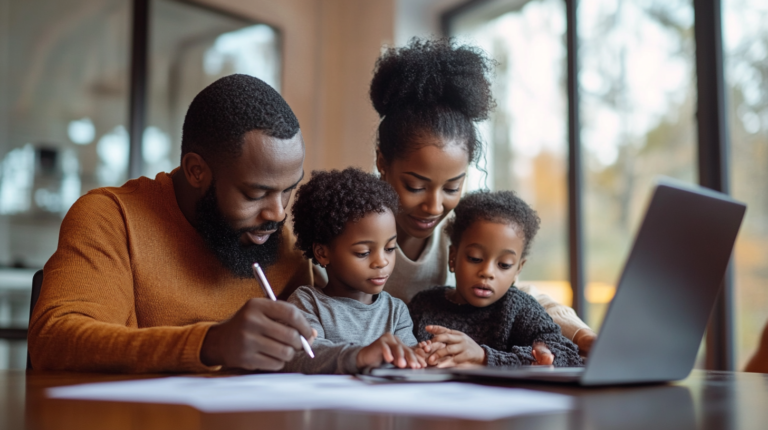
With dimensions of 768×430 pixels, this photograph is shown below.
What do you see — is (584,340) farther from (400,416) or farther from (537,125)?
(537,125)

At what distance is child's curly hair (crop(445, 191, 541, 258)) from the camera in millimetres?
1655

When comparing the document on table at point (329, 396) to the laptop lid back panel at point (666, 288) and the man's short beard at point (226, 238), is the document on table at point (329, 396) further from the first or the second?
the man's short beard at point (226, 238)

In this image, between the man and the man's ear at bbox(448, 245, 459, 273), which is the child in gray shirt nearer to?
the man

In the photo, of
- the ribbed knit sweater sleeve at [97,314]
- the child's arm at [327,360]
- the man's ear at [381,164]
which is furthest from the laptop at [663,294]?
the man's ear at [381,164]

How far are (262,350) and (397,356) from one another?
0.22m

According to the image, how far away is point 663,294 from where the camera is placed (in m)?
0.82

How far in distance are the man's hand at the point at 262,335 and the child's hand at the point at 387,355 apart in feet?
0.38

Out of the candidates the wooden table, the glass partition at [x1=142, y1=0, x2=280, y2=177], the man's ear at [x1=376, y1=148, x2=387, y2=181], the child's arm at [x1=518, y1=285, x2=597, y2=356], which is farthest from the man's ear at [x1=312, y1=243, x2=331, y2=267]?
the glass partition at [x1=142, y1=0, x2=280, y2=177]

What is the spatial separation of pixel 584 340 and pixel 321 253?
2.12 ft

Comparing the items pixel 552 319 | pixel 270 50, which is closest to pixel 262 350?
pixel 552 319

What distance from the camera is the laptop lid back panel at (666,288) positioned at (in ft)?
2.46

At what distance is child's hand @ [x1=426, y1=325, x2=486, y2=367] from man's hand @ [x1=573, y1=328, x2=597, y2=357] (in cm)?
37

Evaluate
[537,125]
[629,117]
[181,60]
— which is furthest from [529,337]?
[181,60]

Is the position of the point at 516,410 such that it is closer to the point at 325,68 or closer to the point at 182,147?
the point at 182,147
